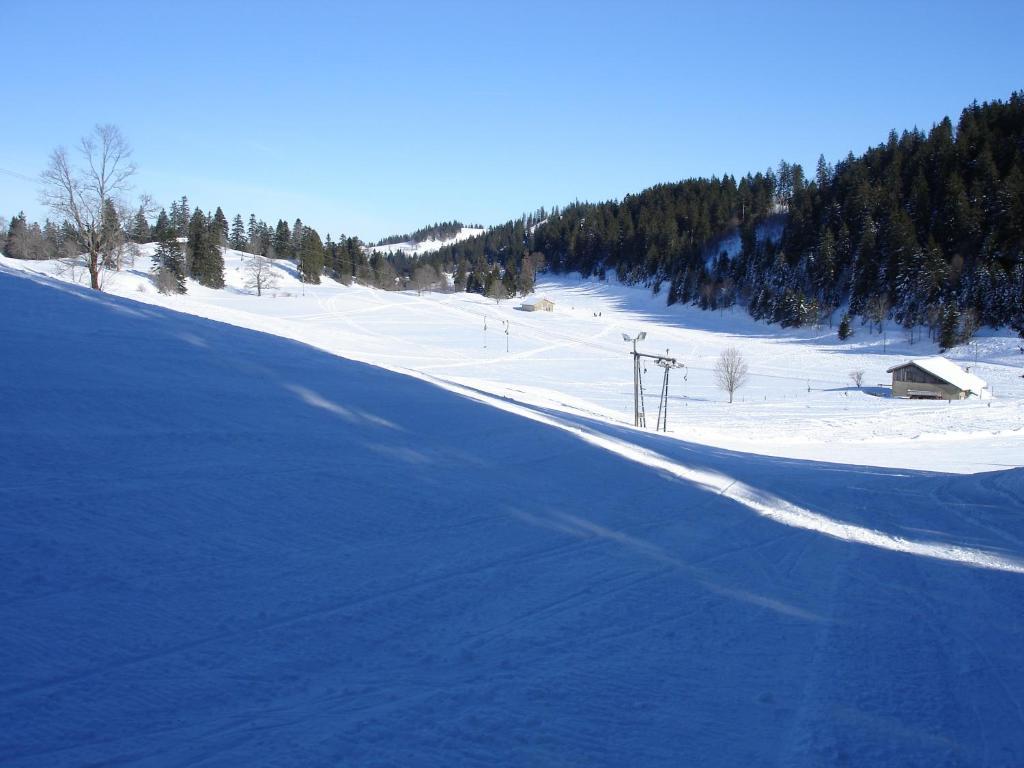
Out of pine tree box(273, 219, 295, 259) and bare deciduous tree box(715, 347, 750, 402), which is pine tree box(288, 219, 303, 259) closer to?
pine tree box(273, 219, 295, 259)

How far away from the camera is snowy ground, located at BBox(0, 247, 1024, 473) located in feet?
97.6

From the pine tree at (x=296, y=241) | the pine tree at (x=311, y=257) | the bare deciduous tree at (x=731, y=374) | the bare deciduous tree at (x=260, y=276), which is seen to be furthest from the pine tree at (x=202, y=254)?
the bare deciduous tree at (x=731, y=374)

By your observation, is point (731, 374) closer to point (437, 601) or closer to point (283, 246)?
point (437, 601)

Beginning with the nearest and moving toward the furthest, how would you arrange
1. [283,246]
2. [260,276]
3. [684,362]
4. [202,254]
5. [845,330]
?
1. [684,362]
2. [845,330]
3. [202,254]
4. [260,276]
5. [283,246]

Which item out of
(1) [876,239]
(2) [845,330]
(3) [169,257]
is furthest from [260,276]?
(1) [876,239]

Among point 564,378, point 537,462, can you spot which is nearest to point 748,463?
point 537,462

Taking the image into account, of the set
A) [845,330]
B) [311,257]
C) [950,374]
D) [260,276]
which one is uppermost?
[311,257]

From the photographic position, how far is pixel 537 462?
10.7m

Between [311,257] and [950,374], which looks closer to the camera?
[950,374]

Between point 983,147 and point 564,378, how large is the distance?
9367 cm

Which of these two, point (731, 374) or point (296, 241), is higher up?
point (296, 241)

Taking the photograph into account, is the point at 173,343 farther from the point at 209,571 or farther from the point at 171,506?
the point at 209,571

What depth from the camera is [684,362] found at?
70625 millimetres

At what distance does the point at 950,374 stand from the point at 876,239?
56159 millimetres
